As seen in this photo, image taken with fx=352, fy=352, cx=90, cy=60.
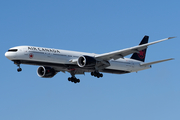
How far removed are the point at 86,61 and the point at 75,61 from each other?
2.16m

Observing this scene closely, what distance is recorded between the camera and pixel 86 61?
55688mm

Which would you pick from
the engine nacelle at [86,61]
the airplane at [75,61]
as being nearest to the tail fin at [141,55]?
the airplane at [75,61]

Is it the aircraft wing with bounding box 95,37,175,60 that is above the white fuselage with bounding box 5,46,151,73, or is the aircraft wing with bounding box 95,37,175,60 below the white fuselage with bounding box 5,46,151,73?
above

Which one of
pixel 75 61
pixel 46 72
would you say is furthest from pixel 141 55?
pixel 46 72

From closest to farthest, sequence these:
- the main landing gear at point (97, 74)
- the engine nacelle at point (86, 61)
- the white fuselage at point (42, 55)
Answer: the white fuselage at point (42, 55), the engine nacelle at point (86, 61), the main landing gear at point (97, 74)

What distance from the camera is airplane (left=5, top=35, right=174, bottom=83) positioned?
2101 inches

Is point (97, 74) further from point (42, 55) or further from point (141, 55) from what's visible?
point (141, 55)

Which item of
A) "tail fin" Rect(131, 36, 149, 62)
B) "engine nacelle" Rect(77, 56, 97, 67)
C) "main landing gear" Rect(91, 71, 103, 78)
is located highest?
"tail fin" Rect(131, 36, 149, 62)

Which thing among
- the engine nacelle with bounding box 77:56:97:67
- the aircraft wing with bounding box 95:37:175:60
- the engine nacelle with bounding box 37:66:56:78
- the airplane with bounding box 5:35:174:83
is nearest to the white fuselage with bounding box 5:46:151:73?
the airplane with bounding box 5:35:174:83

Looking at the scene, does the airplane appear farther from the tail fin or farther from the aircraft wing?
the tail fin

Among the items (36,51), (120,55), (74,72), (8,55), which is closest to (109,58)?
(120,55)

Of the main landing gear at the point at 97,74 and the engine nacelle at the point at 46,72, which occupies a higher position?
the engine nacelle at the point at 46,72

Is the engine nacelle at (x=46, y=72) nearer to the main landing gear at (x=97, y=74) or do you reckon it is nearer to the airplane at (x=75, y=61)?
the airplane at (x=75, y=61)

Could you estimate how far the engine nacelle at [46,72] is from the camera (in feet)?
203
